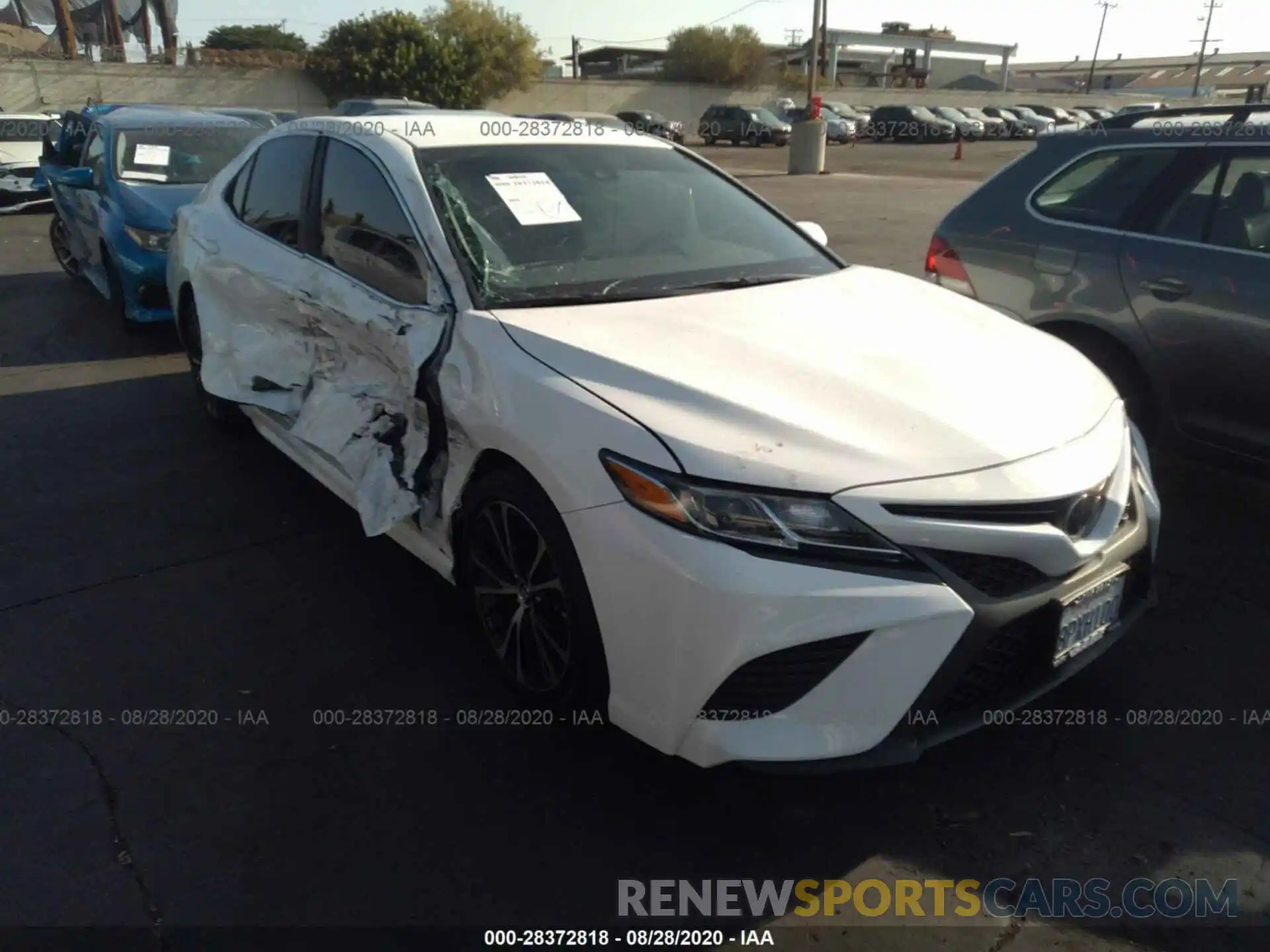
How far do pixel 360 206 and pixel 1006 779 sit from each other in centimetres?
287

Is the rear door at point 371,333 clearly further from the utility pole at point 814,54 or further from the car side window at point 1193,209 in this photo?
the utility pole at point 814,54

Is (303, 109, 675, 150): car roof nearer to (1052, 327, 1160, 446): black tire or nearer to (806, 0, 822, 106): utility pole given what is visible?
(1052, 327, 1160, 446): black tire

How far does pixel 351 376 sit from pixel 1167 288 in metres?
3.28

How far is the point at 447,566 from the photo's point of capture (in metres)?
3.18

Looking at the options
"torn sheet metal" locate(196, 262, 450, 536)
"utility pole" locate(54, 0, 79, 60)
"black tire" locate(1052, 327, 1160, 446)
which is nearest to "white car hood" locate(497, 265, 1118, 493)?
"torn sheet metal" locate(196, 262, 450, 536)

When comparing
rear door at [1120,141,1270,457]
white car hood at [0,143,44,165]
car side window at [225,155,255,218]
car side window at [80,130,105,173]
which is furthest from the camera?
white car hood at [0,143,44,165]

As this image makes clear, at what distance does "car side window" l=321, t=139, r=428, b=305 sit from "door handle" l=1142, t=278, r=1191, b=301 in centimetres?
297

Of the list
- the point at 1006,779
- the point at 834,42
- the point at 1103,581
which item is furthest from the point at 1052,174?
the point at 834,42

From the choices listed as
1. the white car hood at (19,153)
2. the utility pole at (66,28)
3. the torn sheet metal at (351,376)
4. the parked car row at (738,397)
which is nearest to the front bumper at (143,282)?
the parked car row at (738,397)

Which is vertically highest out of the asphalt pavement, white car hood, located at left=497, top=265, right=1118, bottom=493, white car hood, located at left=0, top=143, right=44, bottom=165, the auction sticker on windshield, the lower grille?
the auction sticker on windshield

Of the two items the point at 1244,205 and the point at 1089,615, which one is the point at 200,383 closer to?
the point at 1089,615

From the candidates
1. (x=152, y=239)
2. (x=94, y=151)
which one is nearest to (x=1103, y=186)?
(x=152, y=239)

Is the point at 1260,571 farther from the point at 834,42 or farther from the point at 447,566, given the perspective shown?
the point at 834,42

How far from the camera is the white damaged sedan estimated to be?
7.34ft
